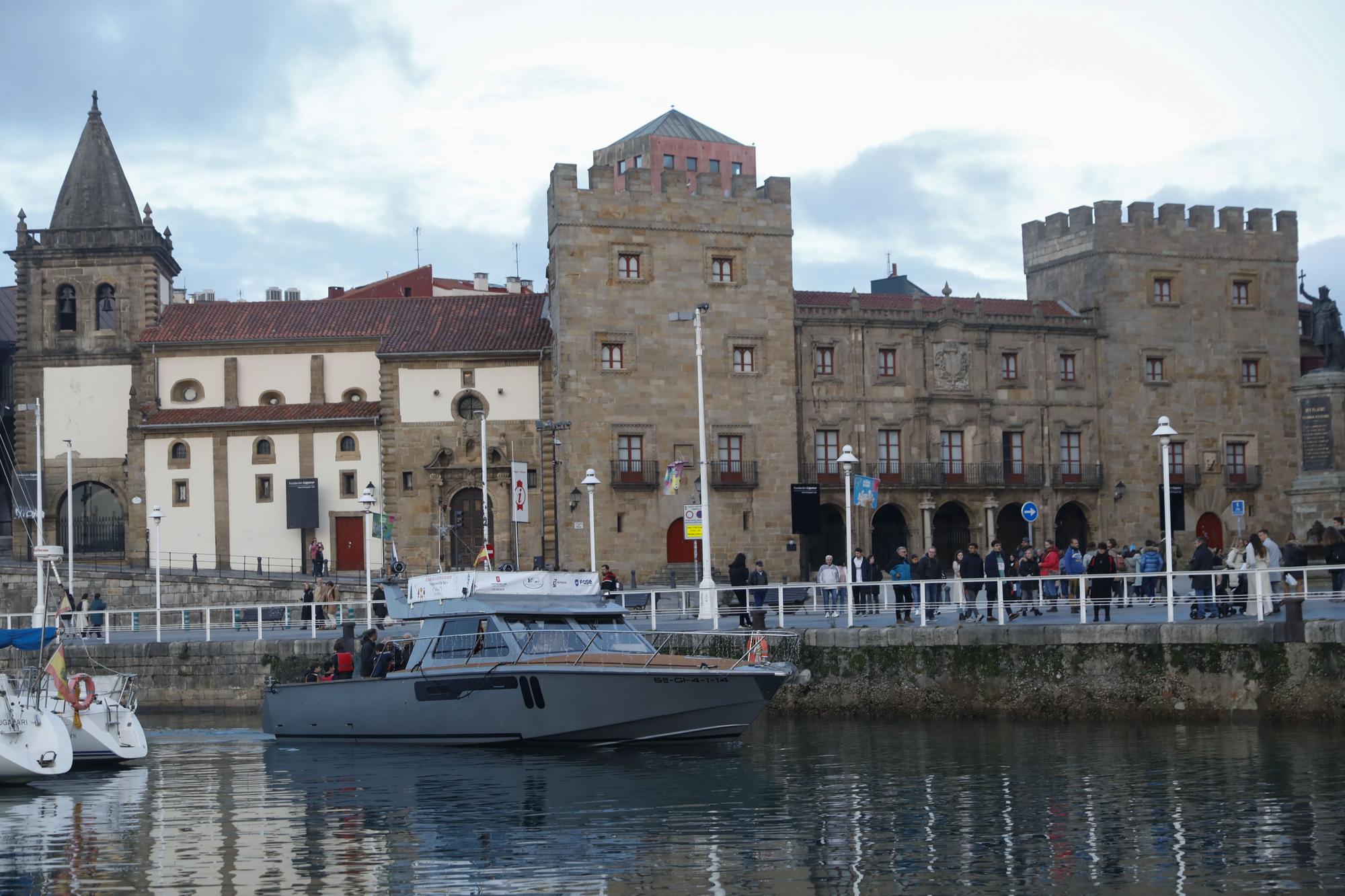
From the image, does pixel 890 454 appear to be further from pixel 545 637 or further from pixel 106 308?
pixel 545 637

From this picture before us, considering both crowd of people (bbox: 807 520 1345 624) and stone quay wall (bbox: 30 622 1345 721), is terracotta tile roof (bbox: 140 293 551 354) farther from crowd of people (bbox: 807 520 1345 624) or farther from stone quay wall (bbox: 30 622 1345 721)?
stone quay wall (bbox: 30 622 1345 721)

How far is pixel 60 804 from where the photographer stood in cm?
2109

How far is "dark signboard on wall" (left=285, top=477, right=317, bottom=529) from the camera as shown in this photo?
54.3 m

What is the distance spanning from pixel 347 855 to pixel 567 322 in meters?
36.4

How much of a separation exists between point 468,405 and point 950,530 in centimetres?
1543

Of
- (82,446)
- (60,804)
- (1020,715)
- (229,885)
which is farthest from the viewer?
(82,446)

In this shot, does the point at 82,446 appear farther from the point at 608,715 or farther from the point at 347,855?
the point at 347,855

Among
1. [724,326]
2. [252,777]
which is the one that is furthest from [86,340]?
[252,777]

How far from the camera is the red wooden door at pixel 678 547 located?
173 feet

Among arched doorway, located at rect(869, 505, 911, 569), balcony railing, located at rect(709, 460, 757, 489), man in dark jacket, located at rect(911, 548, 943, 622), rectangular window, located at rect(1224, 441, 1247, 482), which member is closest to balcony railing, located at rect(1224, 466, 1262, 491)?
rectangular window, located at rect(1224, 441, 1247, 482)

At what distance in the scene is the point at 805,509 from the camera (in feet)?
166

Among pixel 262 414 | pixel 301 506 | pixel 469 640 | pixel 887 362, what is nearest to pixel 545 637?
pixel 469 640

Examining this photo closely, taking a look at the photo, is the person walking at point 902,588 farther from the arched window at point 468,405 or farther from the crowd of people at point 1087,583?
the arched window at point 468,405

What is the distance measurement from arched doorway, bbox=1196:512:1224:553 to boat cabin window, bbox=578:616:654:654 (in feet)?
118
